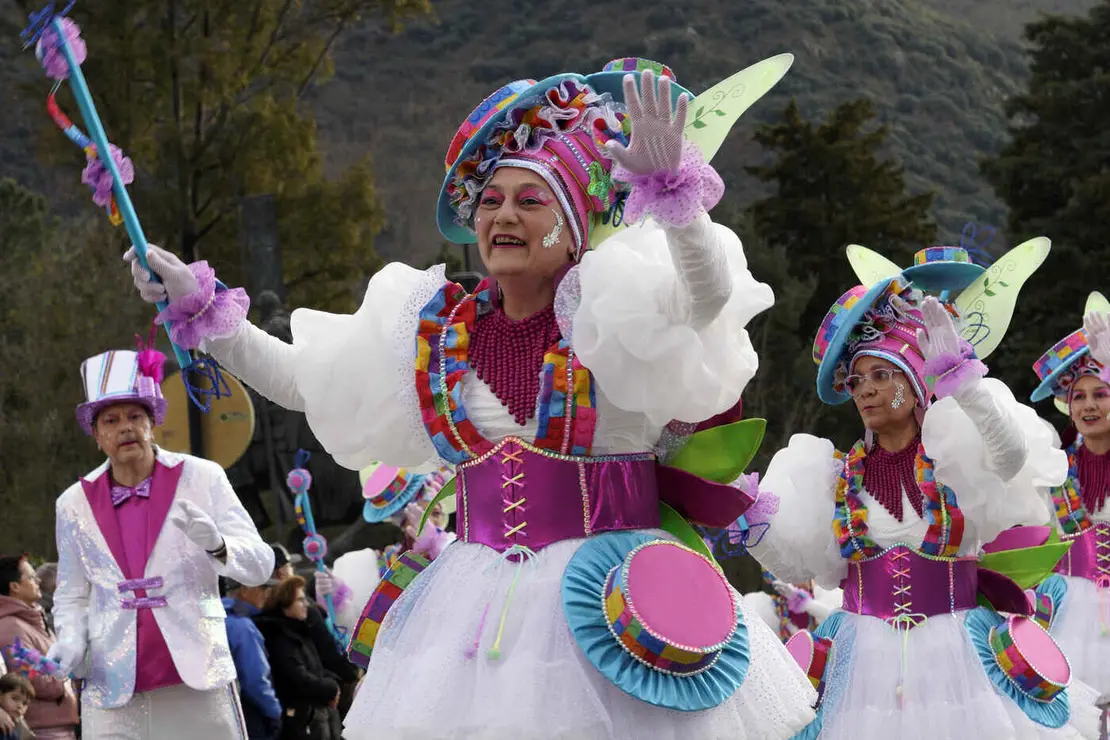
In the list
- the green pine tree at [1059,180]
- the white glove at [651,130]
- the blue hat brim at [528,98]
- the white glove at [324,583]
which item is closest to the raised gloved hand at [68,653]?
the white glove at [324,583]

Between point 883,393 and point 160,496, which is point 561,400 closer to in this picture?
point 883,393

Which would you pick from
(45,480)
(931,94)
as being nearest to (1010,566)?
(45,480)

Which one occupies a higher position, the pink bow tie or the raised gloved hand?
the pink bow tie

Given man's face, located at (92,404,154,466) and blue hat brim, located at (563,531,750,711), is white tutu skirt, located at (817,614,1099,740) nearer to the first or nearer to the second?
blue hat brim, located at (563,531,750,711)

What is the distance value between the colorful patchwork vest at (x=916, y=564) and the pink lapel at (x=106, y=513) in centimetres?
271

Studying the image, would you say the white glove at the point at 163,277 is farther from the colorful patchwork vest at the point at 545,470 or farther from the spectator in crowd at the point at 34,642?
the spectator in crowd at the point at 34,642

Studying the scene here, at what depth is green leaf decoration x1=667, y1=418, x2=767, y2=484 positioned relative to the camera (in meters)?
4.79

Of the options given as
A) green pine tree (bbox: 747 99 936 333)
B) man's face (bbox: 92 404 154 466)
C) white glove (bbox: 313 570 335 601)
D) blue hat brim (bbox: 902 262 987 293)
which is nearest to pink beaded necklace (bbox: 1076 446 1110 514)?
blue hat brim (bbox: 902 262 987 293)

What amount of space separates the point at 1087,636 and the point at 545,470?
5296 millimetres

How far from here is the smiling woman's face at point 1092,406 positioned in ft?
29.7

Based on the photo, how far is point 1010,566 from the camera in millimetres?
6918

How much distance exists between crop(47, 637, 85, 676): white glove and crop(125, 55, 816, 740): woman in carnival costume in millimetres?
2375

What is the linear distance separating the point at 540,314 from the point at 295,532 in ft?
46.0

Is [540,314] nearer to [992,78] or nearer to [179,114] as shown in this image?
[179,114]
